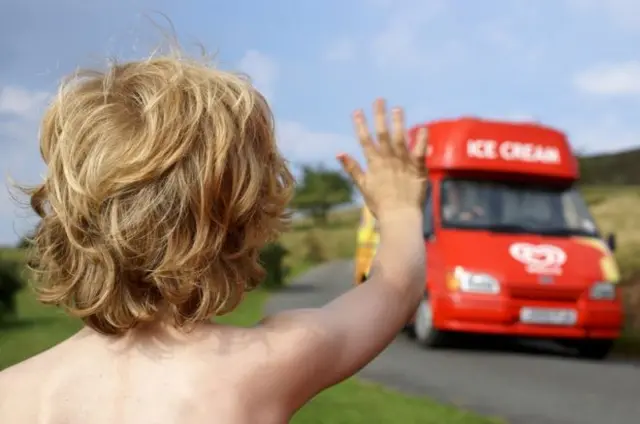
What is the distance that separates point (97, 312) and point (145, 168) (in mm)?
283

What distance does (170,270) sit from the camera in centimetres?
202

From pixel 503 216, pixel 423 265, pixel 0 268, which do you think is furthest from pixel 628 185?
pixel 423 265

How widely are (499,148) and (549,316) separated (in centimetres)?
225

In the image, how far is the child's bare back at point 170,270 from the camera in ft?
6.57

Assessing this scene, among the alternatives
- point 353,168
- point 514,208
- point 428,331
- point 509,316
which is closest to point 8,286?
point 428,331

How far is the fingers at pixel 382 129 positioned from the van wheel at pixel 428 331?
33.4 ft

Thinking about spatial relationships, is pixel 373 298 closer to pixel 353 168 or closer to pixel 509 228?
pixel 353 168

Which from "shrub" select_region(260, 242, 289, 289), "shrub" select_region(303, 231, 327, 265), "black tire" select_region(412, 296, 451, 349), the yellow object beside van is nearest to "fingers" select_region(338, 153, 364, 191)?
"black tire" select_region(412, 296, 451, 349)

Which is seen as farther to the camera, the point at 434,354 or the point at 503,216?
the point at 503,216

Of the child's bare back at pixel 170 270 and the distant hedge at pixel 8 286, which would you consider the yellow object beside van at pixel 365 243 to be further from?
the child's bare back at pixel 170 270

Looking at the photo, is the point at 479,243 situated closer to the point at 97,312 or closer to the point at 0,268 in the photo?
the point at 0,268

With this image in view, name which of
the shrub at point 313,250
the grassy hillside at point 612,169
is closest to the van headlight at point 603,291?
the grassy hillside at point 612,169

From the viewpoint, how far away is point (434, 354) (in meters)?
12.2

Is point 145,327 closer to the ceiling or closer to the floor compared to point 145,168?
closer to the floor
